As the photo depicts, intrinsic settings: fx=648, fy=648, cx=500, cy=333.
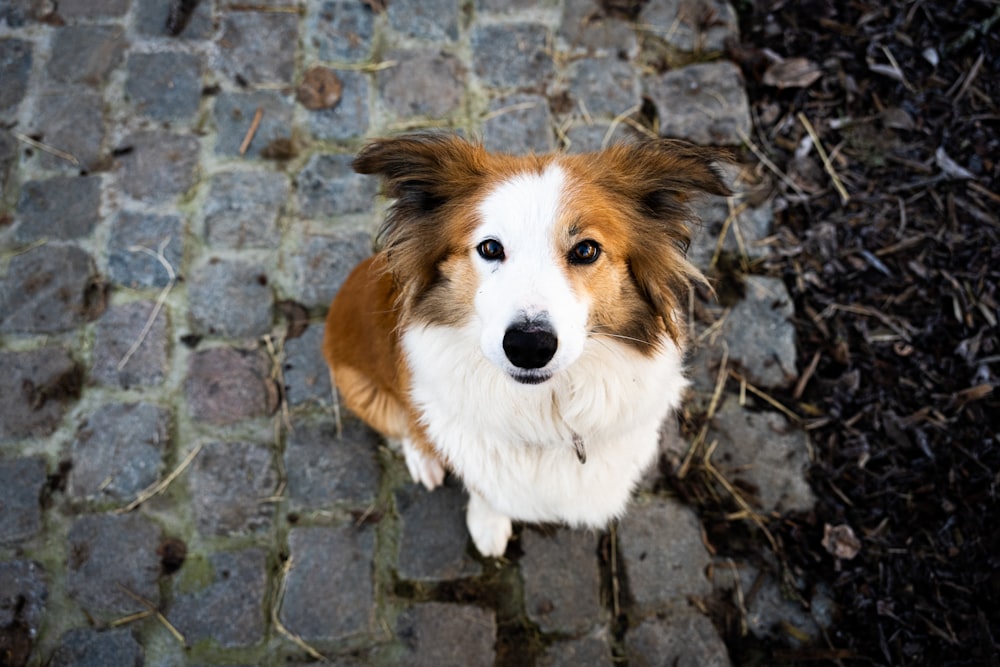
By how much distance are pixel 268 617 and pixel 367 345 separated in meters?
1.27

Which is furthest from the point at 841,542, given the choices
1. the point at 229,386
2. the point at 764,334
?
the point at 229,386

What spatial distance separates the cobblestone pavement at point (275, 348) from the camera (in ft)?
9.15

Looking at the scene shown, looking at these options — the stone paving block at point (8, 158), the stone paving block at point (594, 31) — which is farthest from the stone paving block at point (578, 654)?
the stone paving block at point (8, 158)

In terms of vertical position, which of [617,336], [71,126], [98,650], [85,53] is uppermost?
[85,53]

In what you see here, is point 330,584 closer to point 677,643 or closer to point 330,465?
point 330,465

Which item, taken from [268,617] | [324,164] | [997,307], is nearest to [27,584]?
[268,617]

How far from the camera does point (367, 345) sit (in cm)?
263

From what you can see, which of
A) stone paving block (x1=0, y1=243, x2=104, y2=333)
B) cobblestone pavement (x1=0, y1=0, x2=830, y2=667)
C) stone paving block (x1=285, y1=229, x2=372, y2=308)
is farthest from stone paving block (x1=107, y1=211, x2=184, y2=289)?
stone paving block (x1=285, y1=229, x2=372, y2=308)

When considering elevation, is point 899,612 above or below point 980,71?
below

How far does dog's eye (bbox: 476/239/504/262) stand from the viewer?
202 cm

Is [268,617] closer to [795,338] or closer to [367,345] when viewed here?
[367,345]

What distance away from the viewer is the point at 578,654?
272 cm

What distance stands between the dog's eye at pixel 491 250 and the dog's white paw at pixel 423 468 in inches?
45.9

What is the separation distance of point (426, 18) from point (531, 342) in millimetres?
2748
